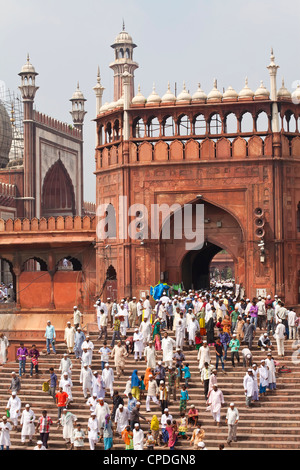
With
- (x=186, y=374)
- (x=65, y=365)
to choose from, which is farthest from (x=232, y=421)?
(x=65, y=365)

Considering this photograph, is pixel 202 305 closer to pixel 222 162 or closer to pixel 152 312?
pixel 152 312

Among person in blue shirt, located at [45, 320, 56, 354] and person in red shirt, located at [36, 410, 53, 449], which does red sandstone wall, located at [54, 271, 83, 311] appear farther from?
person in red shirt, located at [36, 410, 53, 449]

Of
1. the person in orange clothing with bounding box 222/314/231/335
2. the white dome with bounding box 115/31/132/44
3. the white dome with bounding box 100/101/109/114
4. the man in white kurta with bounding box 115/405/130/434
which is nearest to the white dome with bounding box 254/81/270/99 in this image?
the white dome with bounding box 100/101/109/114

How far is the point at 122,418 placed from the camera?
16.4 m

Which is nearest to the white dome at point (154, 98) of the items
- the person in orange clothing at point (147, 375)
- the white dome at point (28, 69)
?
the person in orange clothing at point (147, 375)

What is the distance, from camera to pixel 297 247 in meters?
24.7

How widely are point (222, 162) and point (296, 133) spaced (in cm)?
233

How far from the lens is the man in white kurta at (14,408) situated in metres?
17.8

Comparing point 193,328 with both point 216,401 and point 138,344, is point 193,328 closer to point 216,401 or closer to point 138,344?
point 138,344

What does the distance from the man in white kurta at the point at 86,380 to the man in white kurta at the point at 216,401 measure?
286 cm

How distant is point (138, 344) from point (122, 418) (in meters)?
3.44

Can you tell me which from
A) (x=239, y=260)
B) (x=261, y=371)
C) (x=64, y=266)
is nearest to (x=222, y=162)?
(x=239, y=260)

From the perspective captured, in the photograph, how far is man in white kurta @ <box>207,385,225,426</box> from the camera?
16703mm
